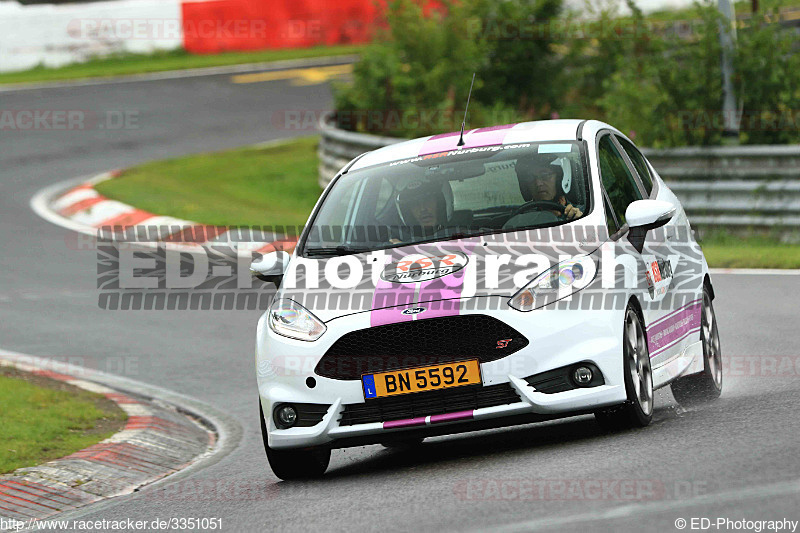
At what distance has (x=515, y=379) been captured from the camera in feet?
22.1

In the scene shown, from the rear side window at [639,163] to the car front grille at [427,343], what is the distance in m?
2.19

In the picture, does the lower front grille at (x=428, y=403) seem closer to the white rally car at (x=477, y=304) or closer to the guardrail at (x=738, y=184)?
the white rally car at (x=477, y=304)

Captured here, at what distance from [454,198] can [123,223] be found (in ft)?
35.7

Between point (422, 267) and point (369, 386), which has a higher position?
point (422, 267)

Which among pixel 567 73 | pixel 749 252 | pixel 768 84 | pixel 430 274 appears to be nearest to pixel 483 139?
pixel 430 274

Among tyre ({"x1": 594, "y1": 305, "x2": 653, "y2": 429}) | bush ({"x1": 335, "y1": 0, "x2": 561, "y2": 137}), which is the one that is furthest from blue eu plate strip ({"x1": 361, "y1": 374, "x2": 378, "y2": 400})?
bush ({"x1": 335, "y1": 0, "x2": 561, "y2": 137})

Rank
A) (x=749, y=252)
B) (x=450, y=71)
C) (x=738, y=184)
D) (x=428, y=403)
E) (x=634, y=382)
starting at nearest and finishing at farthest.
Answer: (x=428, y=403) < (x=634, y=382) < (x=749, y=252) < (x=738, y=184) < (x=450, y=71)

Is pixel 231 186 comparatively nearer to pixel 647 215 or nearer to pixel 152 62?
pixel 152 62

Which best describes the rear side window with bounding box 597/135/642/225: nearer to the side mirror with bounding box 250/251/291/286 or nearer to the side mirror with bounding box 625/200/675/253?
the side mirror with bounding box 625/200/675/253

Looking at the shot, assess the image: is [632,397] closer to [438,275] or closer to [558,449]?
[558,449]

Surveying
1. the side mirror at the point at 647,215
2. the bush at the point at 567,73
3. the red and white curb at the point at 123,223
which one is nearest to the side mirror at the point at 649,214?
the side mirror at the point at 647,215

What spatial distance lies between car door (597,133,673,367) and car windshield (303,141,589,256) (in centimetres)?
21

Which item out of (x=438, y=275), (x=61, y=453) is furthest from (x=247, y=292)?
(x=438, y=275)

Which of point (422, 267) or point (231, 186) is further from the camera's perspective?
point (231, 186)
